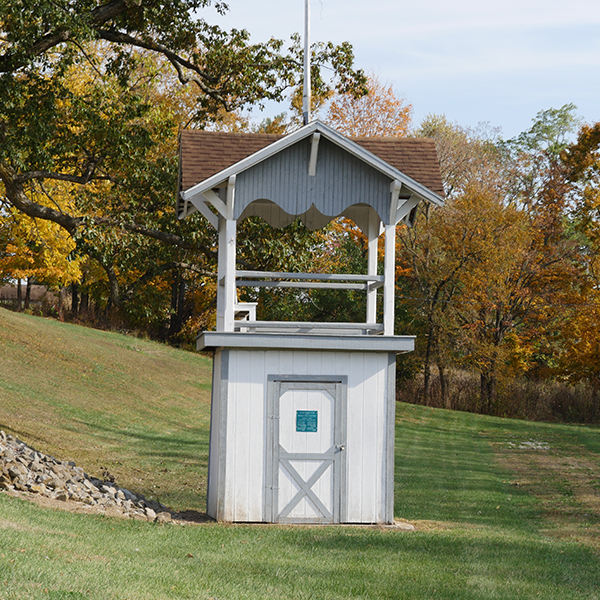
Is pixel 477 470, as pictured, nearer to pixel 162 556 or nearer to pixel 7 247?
pixel 162 556

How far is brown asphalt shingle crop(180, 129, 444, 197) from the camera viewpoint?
10.8 meters

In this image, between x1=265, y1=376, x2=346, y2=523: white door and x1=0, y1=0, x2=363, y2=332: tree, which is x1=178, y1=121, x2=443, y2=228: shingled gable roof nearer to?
x1=265, y1=376, x2=346, y2=523: white door

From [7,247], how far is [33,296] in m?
40.2

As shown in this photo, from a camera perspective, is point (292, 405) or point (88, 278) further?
point (88, 278)

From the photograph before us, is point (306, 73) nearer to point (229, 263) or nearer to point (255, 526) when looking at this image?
point (229, 263)

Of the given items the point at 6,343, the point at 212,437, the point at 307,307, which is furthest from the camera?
the point at 307,307

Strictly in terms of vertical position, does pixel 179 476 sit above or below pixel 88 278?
below

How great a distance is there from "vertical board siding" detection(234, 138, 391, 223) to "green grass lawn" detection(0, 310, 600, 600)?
14.5 feet

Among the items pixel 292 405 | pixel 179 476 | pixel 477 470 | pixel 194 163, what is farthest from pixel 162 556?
pixel 477 470

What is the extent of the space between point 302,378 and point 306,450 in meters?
0.99

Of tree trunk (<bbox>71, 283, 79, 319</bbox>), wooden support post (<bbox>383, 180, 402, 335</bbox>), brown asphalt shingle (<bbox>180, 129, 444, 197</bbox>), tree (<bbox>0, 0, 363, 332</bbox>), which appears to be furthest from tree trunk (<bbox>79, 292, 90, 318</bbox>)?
wooden support post (<bbox>383, 180, 402, 335</bbox>)

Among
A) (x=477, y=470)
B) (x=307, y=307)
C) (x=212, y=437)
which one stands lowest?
(x=477, y=470)

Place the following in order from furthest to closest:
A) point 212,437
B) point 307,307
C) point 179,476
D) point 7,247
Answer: point 307,307
point 7,247
point 179,476
point 212,437

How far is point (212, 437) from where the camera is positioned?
11.4 metres
